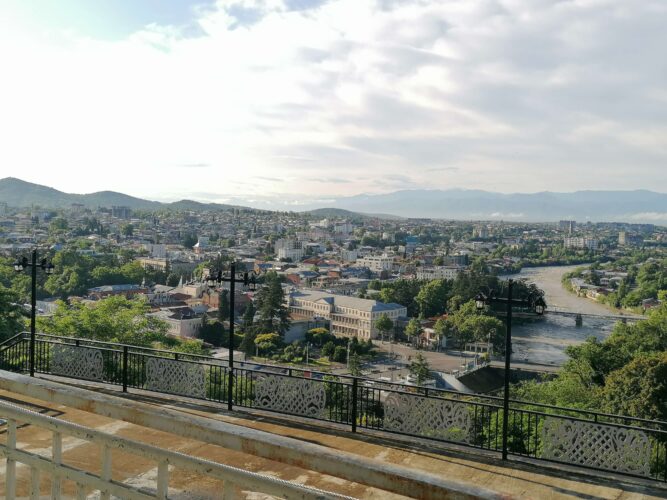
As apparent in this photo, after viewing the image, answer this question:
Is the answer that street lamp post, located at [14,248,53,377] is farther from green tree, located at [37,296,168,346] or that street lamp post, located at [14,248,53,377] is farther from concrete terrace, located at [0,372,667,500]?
green tree, located at [37,296,168,346]

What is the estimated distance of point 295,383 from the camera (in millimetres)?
6871

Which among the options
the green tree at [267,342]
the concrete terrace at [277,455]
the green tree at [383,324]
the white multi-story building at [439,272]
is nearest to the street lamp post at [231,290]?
the concrete terrace at [277,455]

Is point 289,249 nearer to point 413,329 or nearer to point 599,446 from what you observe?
point 413,329

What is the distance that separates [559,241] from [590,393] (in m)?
181

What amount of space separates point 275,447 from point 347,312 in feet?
243

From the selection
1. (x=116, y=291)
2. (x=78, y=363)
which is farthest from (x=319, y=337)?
(x=78, y=363)

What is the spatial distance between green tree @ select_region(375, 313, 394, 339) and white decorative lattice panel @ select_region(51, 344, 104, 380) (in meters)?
63.0

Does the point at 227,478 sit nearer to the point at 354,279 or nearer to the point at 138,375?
the point at 138,375

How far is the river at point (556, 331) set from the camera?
193 feet

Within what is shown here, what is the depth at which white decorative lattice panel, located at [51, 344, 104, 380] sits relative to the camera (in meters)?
8.43

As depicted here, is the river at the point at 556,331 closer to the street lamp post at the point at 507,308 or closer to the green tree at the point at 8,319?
the green tree at the point at 8,319

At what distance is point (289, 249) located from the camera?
142 metres

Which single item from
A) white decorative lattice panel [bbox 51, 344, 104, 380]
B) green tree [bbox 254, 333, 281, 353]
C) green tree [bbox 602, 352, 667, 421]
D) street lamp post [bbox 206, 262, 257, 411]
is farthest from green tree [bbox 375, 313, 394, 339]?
white decorative lattice panel [bbox 51, 344, 104, 380]

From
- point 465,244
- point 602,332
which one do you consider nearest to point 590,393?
point 602,332
